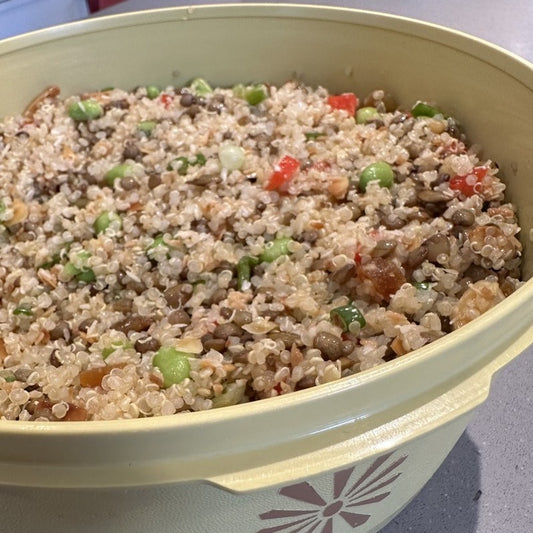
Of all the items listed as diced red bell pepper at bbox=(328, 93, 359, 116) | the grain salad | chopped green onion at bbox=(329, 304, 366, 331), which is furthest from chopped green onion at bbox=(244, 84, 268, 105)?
chopped green onion at bbox=(329, 304, 366, 331)

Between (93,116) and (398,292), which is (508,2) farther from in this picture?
(398,292)

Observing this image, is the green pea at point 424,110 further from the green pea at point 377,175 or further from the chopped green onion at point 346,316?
the chopped green onion at point 346,316

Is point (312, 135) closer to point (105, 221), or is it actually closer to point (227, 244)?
point (227, 244)

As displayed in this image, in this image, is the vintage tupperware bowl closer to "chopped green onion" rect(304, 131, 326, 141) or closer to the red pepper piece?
"chopped green onion" rect(304, 131, 326, 141)

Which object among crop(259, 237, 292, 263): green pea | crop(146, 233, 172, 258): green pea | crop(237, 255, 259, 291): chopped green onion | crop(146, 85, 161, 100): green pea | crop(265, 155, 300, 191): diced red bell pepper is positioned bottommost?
crop(237, 255, 259, 291): chopped green onion

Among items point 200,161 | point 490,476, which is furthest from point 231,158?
point 490,476

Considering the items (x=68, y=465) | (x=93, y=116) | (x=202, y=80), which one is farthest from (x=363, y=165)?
(x=68, y=465)
